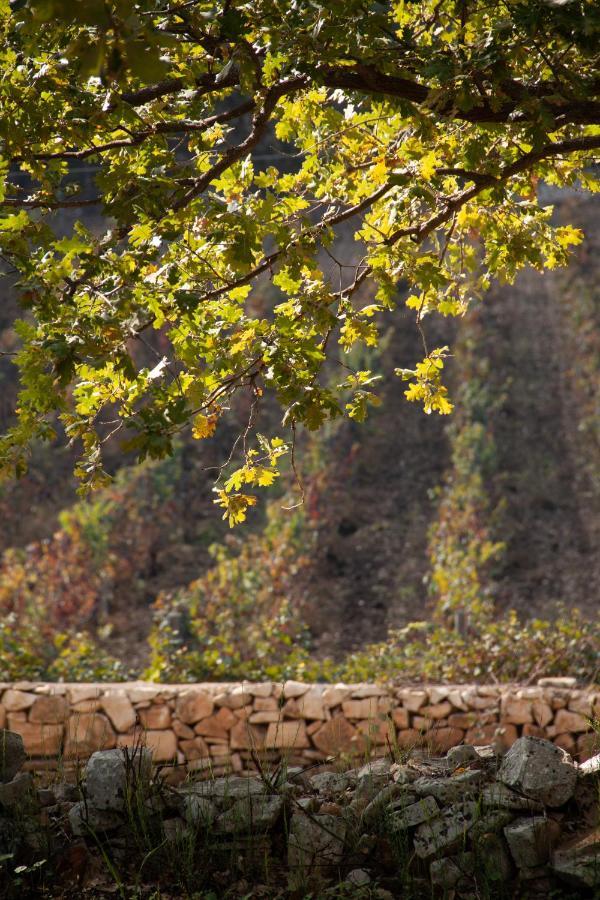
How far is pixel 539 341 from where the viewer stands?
514 inches

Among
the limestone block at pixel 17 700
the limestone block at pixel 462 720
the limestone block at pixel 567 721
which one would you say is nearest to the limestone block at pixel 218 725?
the limestone block at pixel 17 700

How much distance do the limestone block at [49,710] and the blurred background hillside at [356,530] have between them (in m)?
0.75

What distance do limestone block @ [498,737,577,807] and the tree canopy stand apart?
1.44 m

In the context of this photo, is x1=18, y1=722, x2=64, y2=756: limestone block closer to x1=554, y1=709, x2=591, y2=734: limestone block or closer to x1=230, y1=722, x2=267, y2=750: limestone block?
x1=230, y1=722, x2=267, y2=750: limestone block

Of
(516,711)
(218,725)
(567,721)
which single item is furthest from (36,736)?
(567,721)

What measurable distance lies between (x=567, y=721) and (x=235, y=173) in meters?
4.09

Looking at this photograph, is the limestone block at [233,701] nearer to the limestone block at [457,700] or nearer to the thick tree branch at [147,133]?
the limestone block at [457,700]

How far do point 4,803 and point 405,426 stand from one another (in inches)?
366

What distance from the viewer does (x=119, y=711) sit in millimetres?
6168

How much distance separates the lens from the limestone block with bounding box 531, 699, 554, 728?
236 inches

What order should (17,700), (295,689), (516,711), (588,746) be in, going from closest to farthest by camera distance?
(588,746)
(516,711)
(17,700)
(295,689)

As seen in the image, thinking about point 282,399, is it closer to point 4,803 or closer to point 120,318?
point 120,318

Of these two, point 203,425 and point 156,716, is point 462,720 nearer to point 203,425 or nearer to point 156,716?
point 156,716

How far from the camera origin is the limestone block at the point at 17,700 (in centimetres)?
617
